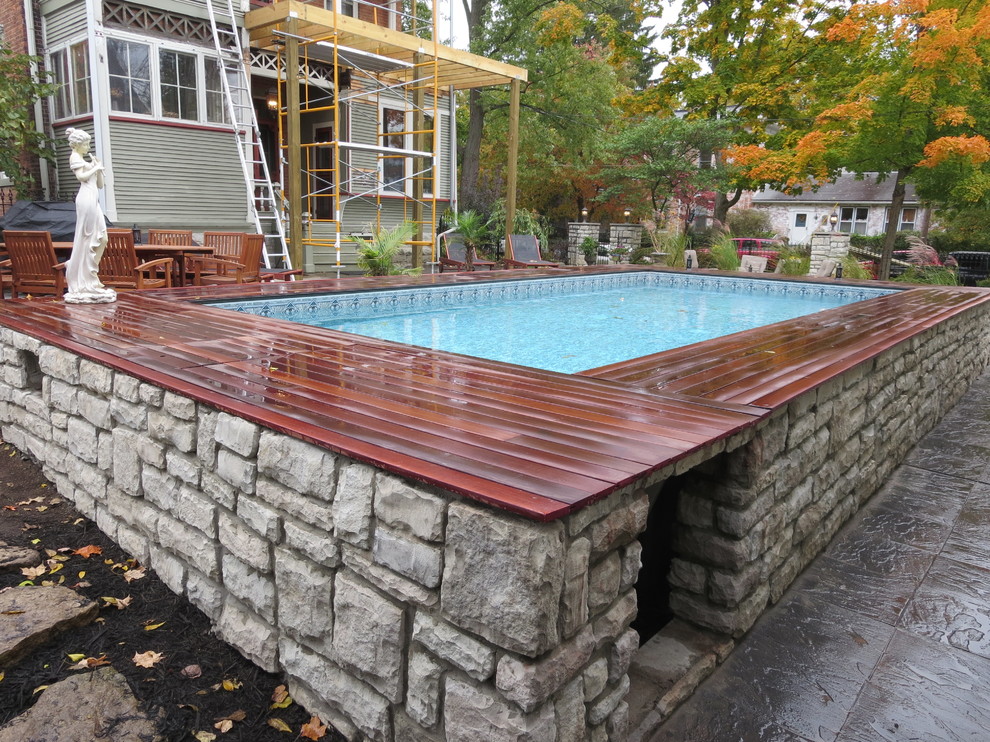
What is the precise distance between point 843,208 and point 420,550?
32.5m

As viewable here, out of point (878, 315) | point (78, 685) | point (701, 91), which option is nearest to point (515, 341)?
point (878, 315)

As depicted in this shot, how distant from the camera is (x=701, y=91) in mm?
15688

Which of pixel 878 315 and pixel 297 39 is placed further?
pixel 297 39

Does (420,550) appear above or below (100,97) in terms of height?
below

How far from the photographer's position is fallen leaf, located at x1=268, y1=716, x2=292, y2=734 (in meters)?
2.32

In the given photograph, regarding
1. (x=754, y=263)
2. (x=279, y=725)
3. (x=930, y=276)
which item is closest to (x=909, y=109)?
(x=930, y=276)

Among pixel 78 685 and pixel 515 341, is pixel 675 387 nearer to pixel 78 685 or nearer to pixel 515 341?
pixel 78 685

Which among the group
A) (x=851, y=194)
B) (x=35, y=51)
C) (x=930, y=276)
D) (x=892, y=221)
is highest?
(x=35, y=51)

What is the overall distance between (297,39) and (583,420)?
10.2 metres

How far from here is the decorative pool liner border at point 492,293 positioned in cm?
663

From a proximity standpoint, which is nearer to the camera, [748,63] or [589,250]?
[748,63]

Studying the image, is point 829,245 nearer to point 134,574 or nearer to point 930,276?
point 930,276

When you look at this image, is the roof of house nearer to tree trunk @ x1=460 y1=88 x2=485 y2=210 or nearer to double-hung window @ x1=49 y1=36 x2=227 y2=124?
tree trunk @ x1=460 y1=88 x2=485 y2=210

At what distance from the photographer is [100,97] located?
33.8 ft
